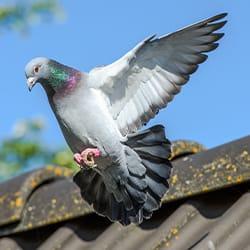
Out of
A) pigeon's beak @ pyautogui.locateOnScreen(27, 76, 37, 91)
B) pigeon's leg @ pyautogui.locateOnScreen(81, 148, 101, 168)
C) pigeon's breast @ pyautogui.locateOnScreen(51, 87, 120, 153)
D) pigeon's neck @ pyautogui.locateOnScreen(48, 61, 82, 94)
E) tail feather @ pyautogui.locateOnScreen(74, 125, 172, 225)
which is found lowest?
tail feather @ pyautogui.locateOnScreen(74, 125, 172, 225)

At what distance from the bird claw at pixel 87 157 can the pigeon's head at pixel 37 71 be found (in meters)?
0.29

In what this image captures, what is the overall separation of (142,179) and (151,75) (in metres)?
0.40

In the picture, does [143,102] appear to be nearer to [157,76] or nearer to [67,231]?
[157,76]

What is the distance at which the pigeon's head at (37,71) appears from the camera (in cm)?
333

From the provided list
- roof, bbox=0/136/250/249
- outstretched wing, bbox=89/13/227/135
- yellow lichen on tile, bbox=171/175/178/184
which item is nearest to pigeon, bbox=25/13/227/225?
outstretched wing, bbox=89/13/227/135

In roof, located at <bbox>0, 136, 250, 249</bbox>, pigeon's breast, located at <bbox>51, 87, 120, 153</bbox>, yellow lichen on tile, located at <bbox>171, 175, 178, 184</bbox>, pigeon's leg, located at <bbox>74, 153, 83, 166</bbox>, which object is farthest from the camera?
yellow lichen on tile, located at <bbox>171, 175, 178, 184</bbox>

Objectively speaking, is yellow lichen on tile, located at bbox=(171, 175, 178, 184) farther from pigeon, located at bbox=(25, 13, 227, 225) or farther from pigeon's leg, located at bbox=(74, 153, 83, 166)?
pigeon's leg, located at bbox=(74, 153, 83, 166)

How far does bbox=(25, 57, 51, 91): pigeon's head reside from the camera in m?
3.33

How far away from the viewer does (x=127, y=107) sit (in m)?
3.53

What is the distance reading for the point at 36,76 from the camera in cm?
336

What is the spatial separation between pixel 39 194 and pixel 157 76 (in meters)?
1.93

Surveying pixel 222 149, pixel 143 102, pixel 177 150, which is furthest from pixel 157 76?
pixel 177 150

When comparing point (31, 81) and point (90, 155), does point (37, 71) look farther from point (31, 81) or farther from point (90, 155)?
point (90, 155)

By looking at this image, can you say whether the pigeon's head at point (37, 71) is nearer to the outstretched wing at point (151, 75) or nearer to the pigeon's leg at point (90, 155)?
the outstretched wing at point (151, 75)
